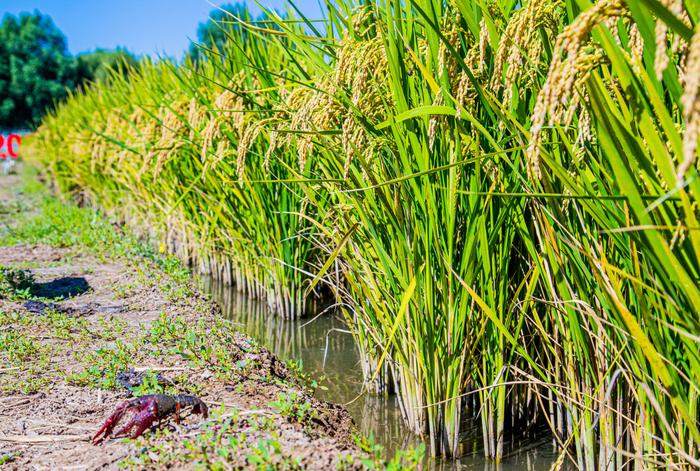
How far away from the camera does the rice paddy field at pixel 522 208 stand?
1.53 meters

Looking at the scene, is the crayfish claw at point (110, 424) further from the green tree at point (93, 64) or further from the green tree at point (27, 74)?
the green tree at point (93, 64)

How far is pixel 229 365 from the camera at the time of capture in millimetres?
3061

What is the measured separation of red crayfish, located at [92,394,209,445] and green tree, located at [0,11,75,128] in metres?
52.9

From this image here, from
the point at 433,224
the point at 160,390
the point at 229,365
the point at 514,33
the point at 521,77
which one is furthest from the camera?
the point at 229,365

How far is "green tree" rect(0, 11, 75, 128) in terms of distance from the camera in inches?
2074

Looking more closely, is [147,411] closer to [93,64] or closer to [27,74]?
[27,74]

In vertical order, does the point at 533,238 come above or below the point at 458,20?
below

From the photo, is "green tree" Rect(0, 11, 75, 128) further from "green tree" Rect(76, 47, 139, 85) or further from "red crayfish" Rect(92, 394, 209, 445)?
"red crayfish" Rect(92, 394, 209, 445)

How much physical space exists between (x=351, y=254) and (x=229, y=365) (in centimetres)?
76

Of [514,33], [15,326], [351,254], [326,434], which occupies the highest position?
[514,33]

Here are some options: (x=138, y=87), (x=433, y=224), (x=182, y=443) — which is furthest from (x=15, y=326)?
(x=138, y=87)

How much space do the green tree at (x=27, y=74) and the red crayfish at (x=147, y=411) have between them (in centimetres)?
5294

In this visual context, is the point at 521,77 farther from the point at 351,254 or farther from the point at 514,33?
the point at 351,254

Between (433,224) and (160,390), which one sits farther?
(160,390)
